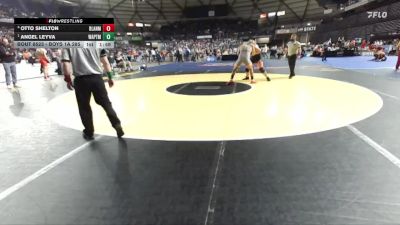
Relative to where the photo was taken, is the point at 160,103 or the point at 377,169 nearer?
the point at 377,169

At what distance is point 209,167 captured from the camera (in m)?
3.25

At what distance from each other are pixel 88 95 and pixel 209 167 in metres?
2.32

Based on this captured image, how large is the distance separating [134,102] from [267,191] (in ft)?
17.1

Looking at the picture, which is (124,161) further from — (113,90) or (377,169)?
(113,90)

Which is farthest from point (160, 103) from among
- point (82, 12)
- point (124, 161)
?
point (82, 12)

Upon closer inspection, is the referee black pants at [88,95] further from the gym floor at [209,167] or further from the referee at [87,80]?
the gym floor at [209,167]

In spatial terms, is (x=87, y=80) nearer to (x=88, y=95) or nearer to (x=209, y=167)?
(x=88, y=95)

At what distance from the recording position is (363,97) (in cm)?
697
